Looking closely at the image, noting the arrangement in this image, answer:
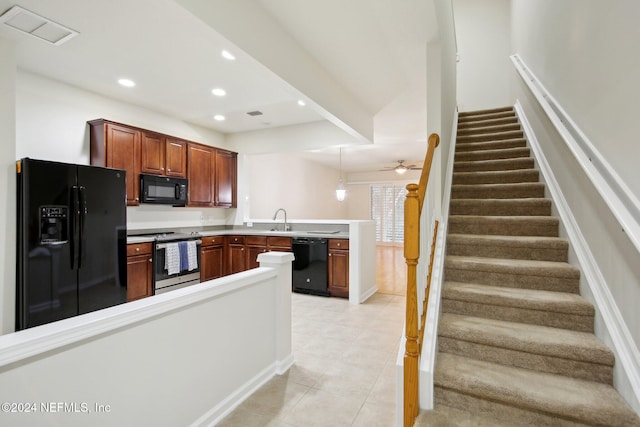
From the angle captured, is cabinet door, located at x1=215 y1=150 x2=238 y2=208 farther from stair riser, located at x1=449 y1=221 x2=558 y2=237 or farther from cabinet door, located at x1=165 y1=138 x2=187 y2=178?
stair riser, located at x1=449 y1=221 x2=558 y2=237

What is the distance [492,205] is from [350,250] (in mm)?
1960

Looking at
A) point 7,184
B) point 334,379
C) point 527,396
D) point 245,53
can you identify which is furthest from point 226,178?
point 527,396

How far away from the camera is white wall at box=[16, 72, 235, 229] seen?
3.24 metres

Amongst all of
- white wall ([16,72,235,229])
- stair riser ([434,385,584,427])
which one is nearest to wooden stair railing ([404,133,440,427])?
stair riser ([434,385,584,427])

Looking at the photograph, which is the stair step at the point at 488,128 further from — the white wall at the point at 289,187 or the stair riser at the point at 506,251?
the white wall at the point at 289,187

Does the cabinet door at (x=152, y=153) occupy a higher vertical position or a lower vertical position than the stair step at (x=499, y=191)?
higher

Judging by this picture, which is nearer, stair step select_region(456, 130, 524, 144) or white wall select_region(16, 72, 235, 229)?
white wall select_region(16, 72, 235, 229)

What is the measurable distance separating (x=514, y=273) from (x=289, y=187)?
619 centimetres

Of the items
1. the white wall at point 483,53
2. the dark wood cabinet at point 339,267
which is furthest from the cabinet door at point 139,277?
the white wall at point 483,53

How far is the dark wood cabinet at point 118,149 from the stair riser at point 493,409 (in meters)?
4.08

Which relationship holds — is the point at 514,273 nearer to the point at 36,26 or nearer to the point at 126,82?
the point at 36,26

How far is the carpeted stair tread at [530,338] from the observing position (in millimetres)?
1647

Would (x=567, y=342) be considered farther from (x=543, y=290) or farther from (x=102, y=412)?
(x=102, y=412)

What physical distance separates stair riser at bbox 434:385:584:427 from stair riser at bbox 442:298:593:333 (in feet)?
2.04
